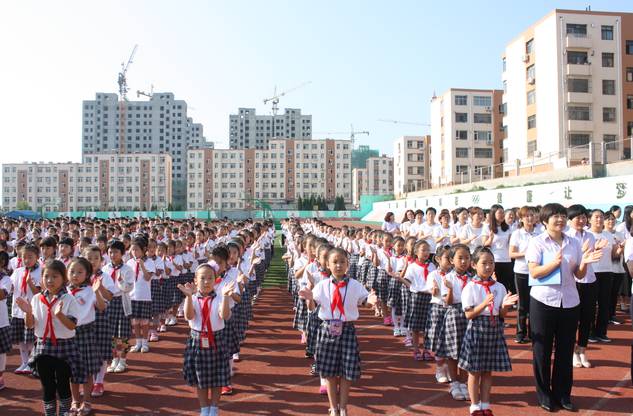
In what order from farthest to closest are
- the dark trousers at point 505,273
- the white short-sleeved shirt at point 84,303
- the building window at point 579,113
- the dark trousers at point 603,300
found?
the building window at point 579,113
the dark trousers at point 505,273
the dark trousers at point 603,300
the white short-sleeved shirt at point 84,303

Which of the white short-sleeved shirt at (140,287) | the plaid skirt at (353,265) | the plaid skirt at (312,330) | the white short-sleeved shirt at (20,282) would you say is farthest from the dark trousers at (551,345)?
the plaid skirt at (353,265)

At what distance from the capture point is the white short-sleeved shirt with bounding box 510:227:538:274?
6617 mm

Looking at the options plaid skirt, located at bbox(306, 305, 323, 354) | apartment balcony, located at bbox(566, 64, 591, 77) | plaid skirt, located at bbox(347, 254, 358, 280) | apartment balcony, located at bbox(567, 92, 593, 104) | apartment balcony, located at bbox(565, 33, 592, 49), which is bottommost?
plaid skirt, located at bbox(306, 305, 323, 354)

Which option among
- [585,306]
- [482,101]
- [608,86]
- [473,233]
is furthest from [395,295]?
[482,101]

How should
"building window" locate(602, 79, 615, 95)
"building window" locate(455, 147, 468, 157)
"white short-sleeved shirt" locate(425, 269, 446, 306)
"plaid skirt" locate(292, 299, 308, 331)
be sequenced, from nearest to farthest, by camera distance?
"white short-sleeved shirt" locate(425, 269, 446, 306) < "plaid skirt" locate(292, 299, 308, 331) < "building window" locate(602, 79, 615, 95) < "building window" locate(455, 147, 468, 157)

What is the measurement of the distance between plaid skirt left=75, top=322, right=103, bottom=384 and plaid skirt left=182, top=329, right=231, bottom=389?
1.00 m

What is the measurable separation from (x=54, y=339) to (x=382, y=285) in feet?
17.0

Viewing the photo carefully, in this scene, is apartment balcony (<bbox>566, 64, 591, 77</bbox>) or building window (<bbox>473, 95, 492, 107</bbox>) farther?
building window (<bbox>473, 95, 492, 107</bbox>)

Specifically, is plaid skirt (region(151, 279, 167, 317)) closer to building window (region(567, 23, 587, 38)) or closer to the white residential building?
the white residential building

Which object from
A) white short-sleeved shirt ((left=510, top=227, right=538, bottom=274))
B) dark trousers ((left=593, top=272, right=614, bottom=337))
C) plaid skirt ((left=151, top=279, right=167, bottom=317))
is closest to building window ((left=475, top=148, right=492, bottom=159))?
dark trousers ((left=593, top=272, right=614, bottom=337))

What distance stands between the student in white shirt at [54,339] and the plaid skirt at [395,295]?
4.51 meters

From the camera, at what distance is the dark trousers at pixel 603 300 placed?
6902mm

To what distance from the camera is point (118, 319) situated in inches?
232

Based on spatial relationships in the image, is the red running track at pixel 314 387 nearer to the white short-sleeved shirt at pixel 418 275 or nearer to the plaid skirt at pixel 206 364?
the plaid skirt at pixel 206 364
